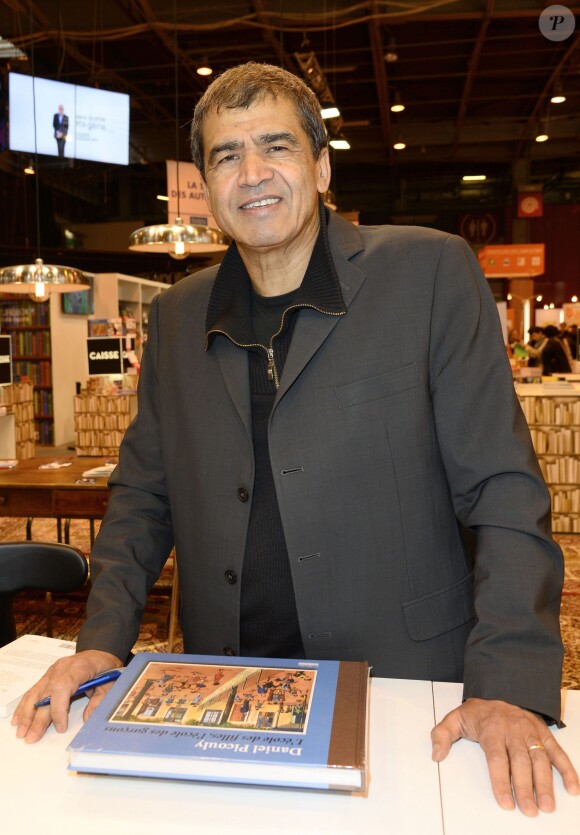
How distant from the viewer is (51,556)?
75.6 inches

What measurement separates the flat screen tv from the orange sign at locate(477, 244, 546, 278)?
9914 mm

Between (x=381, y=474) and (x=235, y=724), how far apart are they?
54cm

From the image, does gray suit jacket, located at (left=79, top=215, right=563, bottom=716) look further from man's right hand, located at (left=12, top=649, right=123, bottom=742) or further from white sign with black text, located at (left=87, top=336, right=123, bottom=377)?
white sign with black text, located at (left=87, top=336, right=123, bottom=377)

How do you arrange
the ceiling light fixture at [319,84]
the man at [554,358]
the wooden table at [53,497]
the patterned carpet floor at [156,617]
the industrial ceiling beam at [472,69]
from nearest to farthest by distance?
the patterned carpet floor at [156,617] < the wooden table at [53,497] < the ceiling light fixture at [319,84] < the industrial ceiling beam at [472,69] < the man at [554,358]

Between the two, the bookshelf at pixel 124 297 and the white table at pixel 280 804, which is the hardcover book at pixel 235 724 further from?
the bookshelf at pixel 124 297

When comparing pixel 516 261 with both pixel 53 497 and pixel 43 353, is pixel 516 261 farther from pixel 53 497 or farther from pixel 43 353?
pixel 53 497

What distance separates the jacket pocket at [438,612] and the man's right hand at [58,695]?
0.54 m

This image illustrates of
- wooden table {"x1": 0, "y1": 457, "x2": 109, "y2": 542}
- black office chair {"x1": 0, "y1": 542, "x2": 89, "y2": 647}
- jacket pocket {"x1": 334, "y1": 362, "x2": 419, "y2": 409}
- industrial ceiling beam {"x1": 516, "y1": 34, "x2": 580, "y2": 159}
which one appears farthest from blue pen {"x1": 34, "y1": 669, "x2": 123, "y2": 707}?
industrial ceiling beam {"x1": 516, "y1": 34, "x2": 580, "y2": 159}

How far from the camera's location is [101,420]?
7902 millimetres

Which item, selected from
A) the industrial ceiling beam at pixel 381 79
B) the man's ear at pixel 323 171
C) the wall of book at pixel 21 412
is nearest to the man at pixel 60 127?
the wall of book at pixel 21 412

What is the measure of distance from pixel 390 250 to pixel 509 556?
0.61 meters

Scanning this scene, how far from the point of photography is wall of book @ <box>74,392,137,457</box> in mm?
7816

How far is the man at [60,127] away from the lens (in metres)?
8.20

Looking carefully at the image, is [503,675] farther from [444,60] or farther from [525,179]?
[525,179]
